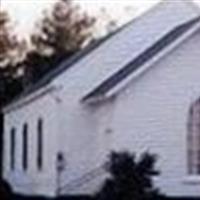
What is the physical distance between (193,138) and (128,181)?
861cm

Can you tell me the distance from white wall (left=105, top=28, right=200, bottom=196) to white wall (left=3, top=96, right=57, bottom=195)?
13.6 feet

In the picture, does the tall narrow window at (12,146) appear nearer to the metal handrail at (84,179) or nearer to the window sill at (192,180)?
the metal handrail at (84,179)

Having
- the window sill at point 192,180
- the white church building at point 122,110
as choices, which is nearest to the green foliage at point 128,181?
the white church building at point 122,110

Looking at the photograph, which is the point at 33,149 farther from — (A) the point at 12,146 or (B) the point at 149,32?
(B) the point at 149,32

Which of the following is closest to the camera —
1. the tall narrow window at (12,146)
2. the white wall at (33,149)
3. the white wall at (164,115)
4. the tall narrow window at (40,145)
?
the white wall at (164,115)

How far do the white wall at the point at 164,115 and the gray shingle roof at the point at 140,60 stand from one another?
34cm

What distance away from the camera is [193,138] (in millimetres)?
34312

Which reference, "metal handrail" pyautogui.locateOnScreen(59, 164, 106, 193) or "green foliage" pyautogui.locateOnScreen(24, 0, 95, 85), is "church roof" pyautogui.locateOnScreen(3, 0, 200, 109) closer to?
"metal handrail" pyautogui.locateOnScreen(59, 164, 106, 193)

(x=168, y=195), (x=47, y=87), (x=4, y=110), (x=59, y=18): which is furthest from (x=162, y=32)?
(x=59, y=18)

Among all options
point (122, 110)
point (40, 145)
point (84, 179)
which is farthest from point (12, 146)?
point (122, 110)

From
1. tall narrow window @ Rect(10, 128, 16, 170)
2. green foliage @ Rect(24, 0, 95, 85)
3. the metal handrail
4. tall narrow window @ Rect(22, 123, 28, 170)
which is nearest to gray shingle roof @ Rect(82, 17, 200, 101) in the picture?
the metal handrail

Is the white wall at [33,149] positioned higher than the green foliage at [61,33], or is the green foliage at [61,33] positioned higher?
the green foliage at [61,33]

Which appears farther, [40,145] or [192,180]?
[40,145]

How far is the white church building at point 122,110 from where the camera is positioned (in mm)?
34062
